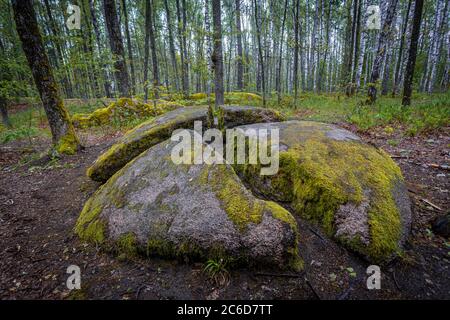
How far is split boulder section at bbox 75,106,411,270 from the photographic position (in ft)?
7.15

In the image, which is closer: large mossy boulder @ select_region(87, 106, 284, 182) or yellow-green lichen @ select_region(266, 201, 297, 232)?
yellow-green lichen @ select_region(266, 201, 297, 232)

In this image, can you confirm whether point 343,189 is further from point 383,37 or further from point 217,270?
point 383,37

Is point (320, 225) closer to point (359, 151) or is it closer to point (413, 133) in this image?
point (359, 151)

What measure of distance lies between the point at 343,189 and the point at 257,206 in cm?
106

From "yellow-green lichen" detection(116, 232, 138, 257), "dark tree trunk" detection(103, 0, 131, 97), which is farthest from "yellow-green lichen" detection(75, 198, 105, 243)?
"dark tree trunk" detection(103, 0, 131, 97)

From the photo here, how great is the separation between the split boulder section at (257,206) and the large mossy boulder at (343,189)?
0.01 metres

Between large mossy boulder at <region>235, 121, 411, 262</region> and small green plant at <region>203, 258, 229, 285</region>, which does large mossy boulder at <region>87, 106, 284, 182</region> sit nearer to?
large mossy boulder at <region>235, 121, 411, 262</region>

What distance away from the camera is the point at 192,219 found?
232 cm

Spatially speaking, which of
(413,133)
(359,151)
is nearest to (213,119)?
(359,151)

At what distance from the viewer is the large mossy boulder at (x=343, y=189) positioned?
233 centimetres

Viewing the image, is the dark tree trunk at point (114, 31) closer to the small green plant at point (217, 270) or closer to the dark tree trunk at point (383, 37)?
the small green plant at point (217, 270)

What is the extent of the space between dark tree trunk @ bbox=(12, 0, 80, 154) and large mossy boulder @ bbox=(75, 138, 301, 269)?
380 cm

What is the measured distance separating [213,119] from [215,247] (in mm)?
3117

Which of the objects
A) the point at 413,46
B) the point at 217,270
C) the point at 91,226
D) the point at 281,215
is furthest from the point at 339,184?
the point at 413,46
